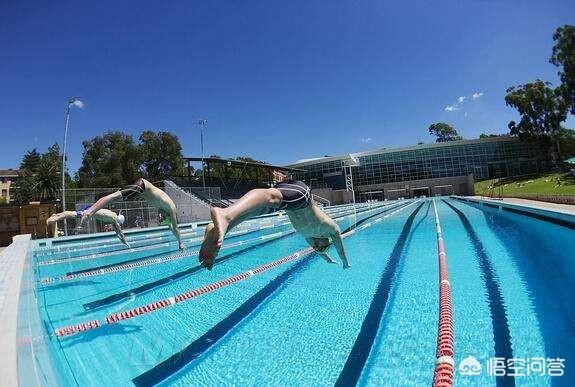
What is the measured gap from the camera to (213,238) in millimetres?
2195

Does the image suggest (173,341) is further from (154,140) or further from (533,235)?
(154,140)

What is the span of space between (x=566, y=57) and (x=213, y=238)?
52.6 meters

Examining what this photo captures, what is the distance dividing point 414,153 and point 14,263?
6019 centimetres

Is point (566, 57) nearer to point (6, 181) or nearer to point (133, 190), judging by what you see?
point (133, 190)

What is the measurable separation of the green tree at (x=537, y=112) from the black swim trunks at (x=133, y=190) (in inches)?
2462

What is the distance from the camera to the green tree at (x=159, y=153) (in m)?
52.7

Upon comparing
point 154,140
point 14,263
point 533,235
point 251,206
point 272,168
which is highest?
point 154,140

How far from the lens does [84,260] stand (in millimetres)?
10797

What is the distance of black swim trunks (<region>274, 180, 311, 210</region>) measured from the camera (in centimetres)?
287

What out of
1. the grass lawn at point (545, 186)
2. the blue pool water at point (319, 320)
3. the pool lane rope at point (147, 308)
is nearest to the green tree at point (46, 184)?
the blue pool water at point (319, 320)

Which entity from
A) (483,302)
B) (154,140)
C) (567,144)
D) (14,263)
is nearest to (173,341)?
(483,302)

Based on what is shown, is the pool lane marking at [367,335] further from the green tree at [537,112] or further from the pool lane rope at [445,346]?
the green tree at [537,112]

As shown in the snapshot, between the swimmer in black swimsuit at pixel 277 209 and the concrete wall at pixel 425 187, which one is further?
the concrete wall at pixel 425 187

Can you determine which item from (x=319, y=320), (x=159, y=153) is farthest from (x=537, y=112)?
(x=319, y=320)
